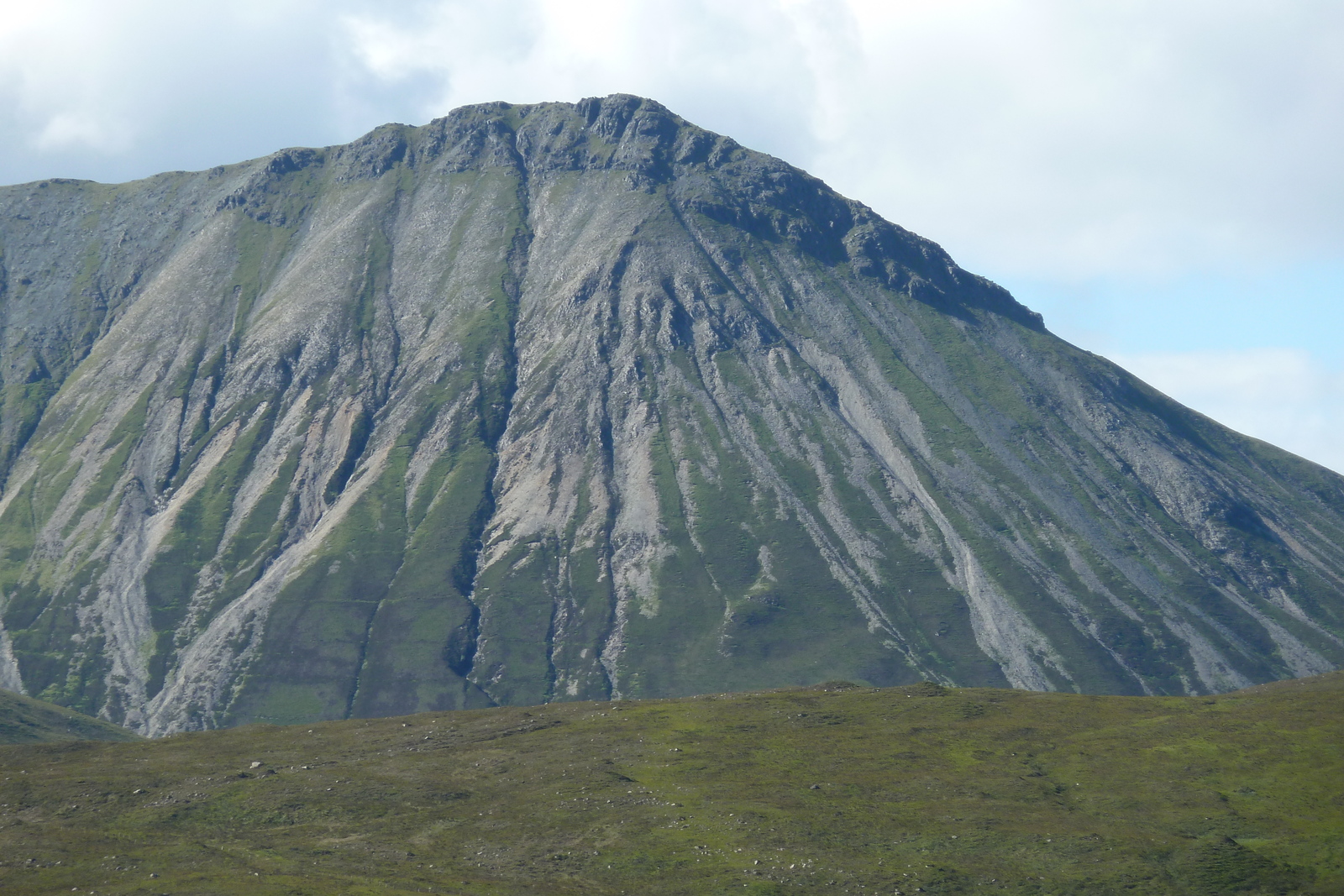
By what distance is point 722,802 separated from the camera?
113 meters

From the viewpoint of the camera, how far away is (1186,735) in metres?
129

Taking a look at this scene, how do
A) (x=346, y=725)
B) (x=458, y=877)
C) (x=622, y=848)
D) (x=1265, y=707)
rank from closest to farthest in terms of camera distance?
1. (x=458, y=877)
2. (x=622, y=848)
3. (x=1265, y=707)
4. (x=346, y=725)

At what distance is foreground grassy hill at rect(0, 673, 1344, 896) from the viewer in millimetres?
93375

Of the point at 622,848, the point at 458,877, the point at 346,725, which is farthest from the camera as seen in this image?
the point at 346,725

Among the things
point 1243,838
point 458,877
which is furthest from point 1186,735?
point 458,877

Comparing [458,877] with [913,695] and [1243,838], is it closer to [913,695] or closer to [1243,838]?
[1243,838]

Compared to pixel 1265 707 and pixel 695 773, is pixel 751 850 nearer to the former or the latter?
pixel 695 773

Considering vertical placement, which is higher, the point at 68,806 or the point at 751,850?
the point at 68,806

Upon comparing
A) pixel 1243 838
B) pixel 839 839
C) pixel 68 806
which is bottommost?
pixel 1243 838

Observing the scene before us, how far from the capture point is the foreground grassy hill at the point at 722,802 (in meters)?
93.4

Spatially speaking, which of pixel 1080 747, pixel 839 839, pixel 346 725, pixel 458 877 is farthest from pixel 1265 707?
pixel 346 725

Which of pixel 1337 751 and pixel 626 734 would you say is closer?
pixel 1337 751

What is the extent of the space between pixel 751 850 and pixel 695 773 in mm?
24608

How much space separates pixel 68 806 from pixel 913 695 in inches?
3890
